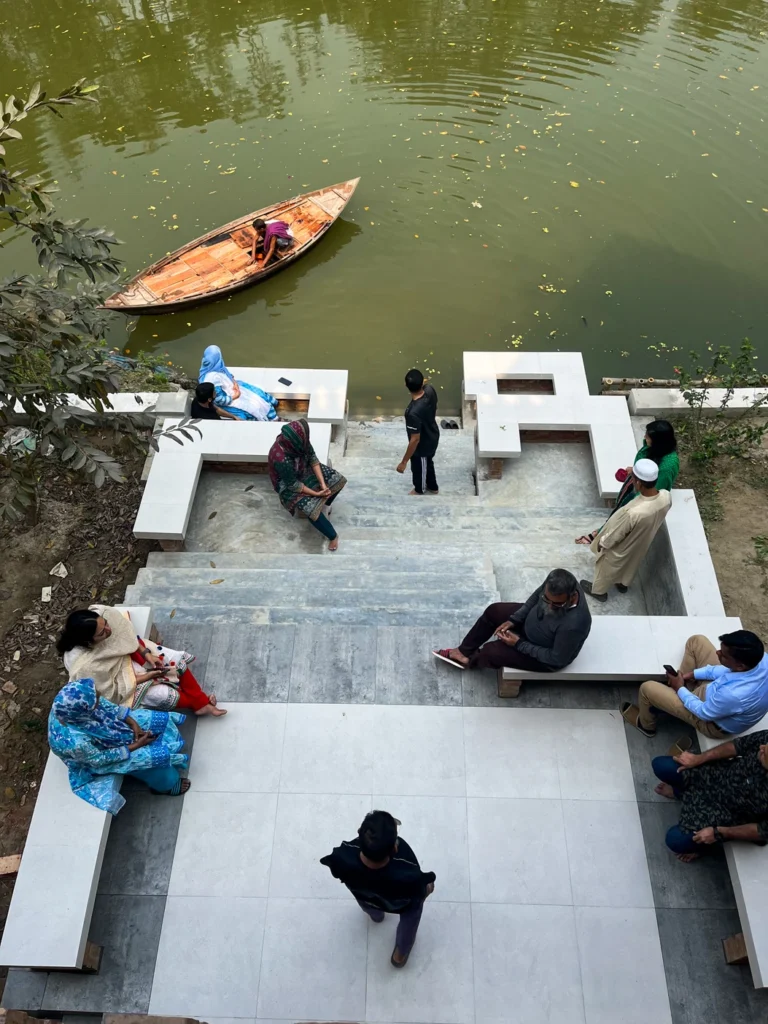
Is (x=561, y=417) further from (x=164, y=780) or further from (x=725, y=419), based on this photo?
(x=164, y=780)

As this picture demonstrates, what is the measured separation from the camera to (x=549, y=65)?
15.8 metres

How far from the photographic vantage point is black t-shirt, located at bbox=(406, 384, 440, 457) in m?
6.84

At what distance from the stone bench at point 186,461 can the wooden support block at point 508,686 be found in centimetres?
322

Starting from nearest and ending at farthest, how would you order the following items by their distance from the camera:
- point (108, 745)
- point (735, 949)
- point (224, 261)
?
point (735, 949) < point (108, 745) < point (224, 261)

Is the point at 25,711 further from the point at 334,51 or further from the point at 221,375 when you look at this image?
the point at 334,51

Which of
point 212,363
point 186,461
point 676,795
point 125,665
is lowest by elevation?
point 676,795

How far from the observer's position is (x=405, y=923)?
4.02 metres

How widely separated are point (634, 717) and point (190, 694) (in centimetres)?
330

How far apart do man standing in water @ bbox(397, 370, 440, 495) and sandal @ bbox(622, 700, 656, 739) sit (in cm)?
325

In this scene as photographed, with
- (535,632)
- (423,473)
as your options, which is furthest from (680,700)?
(423,473)

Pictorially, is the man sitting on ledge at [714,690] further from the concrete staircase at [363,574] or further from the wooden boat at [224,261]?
the wooden boat at [224,261]

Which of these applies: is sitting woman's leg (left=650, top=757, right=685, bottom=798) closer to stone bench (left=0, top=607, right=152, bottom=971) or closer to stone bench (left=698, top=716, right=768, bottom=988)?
stone bench (left=698, top=716, right=768, bottom=988)

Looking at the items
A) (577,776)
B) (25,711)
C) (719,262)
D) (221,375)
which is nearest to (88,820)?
(25,711)

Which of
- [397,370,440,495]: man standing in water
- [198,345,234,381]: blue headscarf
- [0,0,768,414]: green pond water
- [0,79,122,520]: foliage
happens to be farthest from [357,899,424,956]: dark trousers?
[0,0,768,414]: green pond water
